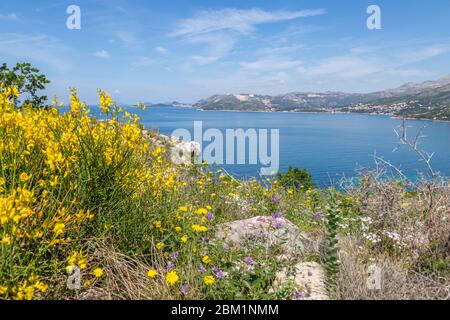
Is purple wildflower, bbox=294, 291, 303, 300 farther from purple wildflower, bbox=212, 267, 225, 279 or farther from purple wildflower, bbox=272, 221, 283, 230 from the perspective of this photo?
purple wildflower, bbox=272, 221, 283, 230

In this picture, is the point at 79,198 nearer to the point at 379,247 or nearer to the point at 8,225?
the point at 8,225

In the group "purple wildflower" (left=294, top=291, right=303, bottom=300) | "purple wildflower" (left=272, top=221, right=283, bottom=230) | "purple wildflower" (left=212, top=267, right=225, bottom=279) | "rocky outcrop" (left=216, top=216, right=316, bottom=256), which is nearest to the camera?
"purple wildflower" (left=294, top=291, right=303, bottom=300)

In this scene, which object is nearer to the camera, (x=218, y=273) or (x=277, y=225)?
(x=218, y=273)

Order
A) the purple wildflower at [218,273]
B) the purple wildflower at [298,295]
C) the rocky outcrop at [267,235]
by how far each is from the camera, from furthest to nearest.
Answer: the rocky outcrop at [267,235] < the purple wildflower at [218,273] < the purple wildflower at [298,295]

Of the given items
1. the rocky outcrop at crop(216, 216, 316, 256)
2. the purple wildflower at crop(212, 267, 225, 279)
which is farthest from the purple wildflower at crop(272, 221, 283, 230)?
the purple wildflower at crop(212, 267, 225, 279)

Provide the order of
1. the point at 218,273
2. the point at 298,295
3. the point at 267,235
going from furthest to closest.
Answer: the point at 267,235, the point at 218,273, the point at 298,295

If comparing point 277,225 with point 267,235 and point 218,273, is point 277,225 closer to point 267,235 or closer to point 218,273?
point 267,235

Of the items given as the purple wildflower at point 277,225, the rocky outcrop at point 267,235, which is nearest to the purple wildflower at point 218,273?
the rocky outcrop at point 267,235

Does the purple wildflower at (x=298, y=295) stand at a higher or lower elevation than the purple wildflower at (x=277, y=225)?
lower

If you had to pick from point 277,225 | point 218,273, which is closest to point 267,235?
point 277,225

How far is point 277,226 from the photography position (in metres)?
3.86

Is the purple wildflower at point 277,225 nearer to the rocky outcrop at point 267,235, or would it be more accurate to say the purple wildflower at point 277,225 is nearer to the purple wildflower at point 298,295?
the rocky outcrop at point 267,235
